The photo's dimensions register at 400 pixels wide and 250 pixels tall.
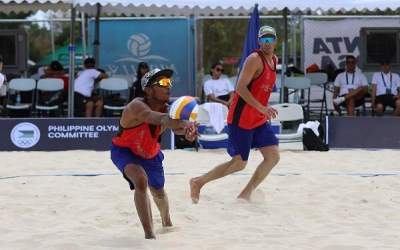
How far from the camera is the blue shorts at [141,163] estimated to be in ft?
16.7

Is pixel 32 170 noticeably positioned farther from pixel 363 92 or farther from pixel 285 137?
pixel 363 92

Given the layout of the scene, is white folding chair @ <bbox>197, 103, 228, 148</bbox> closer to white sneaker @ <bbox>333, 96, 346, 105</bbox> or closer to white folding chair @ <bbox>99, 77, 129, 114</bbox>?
white folding chair @ <bbox>99, 77, 129, 114</bbox>

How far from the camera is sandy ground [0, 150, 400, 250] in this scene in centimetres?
502

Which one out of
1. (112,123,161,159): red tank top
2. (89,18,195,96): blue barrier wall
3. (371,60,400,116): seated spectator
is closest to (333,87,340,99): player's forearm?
(371,60,400,116): seated spectator

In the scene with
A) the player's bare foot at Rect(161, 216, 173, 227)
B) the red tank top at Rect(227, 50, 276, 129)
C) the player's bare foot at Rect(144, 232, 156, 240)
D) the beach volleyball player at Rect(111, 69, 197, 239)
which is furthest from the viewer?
the red tank top at Rect(227, 50, 276, 129)

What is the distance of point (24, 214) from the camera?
6109 millimetres

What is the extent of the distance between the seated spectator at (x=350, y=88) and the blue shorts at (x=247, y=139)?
717cm

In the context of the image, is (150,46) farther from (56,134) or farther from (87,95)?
(56,134)

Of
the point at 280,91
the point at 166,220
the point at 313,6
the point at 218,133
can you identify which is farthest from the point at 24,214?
the point at 280,91

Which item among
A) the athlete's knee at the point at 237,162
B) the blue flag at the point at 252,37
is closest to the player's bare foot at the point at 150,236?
the athlete's knee at the point at 237,162

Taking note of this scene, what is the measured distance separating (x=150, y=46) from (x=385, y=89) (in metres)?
4.69

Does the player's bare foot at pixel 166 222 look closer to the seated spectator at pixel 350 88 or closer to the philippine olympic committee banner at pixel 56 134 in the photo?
the philippine olympic committee banner at pixel 56 134

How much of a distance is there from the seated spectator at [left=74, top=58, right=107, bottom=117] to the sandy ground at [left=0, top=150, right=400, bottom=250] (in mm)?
3558

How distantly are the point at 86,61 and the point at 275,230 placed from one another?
877cm
